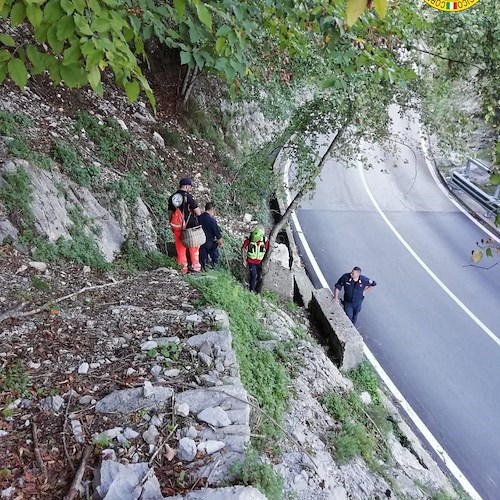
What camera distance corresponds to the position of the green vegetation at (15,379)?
3773mm

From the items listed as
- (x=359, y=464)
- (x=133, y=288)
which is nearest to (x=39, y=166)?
(x=133, y=288)

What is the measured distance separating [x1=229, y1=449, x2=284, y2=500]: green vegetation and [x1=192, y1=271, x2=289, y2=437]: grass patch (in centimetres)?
50

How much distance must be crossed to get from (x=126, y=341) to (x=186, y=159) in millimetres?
8135

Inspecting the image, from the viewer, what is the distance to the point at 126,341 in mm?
4574

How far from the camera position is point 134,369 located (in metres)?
4.10

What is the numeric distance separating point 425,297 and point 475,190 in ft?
23.8

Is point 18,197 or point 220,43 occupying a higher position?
point 220,43

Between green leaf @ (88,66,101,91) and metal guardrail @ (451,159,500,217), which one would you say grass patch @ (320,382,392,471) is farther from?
metal guardrail @ (451,159,500,217)

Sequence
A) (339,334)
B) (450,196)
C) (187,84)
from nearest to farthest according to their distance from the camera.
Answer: (339,334), (187,84), (450,196)

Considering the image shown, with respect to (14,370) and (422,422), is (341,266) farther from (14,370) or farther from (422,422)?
(14,370)

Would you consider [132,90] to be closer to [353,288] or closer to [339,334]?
[339,334]

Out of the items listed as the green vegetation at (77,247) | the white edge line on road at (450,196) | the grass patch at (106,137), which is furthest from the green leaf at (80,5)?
the white edge line on road at (450,196)

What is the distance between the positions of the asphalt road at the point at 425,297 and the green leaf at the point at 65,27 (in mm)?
7731

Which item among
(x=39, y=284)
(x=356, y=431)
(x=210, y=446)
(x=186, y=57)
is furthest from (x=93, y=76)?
(x=356, y=431)
